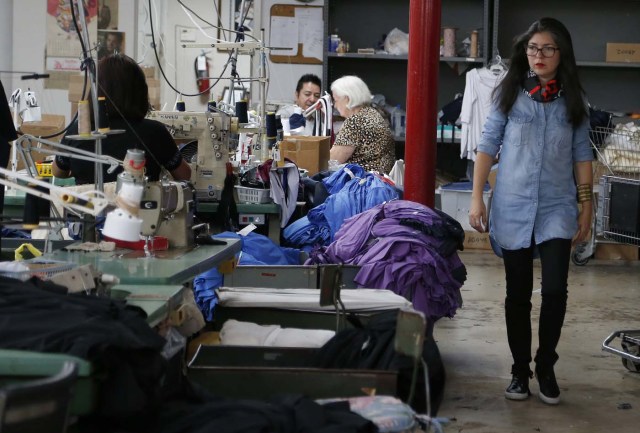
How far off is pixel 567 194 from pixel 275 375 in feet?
6.76

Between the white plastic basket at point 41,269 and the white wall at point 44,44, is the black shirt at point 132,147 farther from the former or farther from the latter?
the white wall at point 44,44

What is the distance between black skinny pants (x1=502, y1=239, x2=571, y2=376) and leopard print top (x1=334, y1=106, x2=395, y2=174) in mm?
2831

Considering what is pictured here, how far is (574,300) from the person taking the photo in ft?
22.1

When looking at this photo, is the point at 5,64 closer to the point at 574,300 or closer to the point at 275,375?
the point at 574,300

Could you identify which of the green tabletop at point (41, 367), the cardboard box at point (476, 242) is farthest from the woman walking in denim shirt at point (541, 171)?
the cardboard box at point (476, 242)

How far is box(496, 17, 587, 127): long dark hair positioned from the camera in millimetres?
4105

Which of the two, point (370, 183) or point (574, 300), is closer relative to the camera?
point (370, 183)

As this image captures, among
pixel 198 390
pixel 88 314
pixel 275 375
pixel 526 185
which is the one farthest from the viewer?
pixel 526 185

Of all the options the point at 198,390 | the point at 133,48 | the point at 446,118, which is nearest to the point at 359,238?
the point at 198,390

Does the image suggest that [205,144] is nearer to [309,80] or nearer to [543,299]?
[543,299]

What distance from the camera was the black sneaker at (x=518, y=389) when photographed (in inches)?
170

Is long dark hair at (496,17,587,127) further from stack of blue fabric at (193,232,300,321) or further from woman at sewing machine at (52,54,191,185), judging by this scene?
woman at sewing machine at (52,54,191,185)

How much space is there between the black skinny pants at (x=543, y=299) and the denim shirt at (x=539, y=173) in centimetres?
5

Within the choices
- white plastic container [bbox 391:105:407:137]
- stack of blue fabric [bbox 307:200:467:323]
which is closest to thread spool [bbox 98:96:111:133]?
stack of blue fabric [bbox 307:200:467:323]
